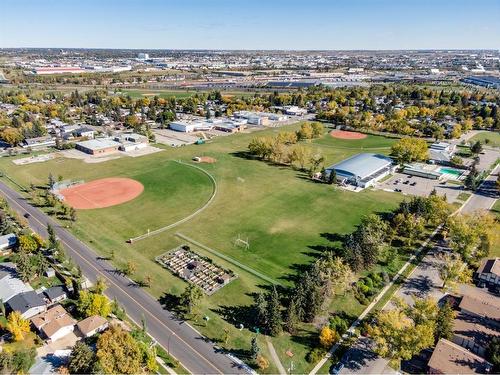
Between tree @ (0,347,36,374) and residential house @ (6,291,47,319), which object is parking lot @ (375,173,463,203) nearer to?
residential house @ (6,291,47,319)

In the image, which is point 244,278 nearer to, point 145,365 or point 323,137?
point 145,365

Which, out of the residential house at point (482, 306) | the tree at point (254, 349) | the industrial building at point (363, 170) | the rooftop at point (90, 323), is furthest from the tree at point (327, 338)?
the industrial building at point (363, 170)

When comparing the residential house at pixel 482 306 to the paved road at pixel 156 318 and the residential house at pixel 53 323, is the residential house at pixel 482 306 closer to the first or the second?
the paved road at pixel 156 318

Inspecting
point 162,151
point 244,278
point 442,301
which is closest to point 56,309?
point 244,278

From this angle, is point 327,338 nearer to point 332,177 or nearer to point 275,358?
point 275,358

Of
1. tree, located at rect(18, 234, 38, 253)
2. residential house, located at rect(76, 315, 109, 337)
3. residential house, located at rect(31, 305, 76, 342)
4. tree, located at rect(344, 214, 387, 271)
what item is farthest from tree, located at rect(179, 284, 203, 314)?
tree, located at rect(18, 234, 38, 253)

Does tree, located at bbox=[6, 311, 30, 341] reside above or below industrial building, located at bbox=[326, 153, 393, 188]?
below
